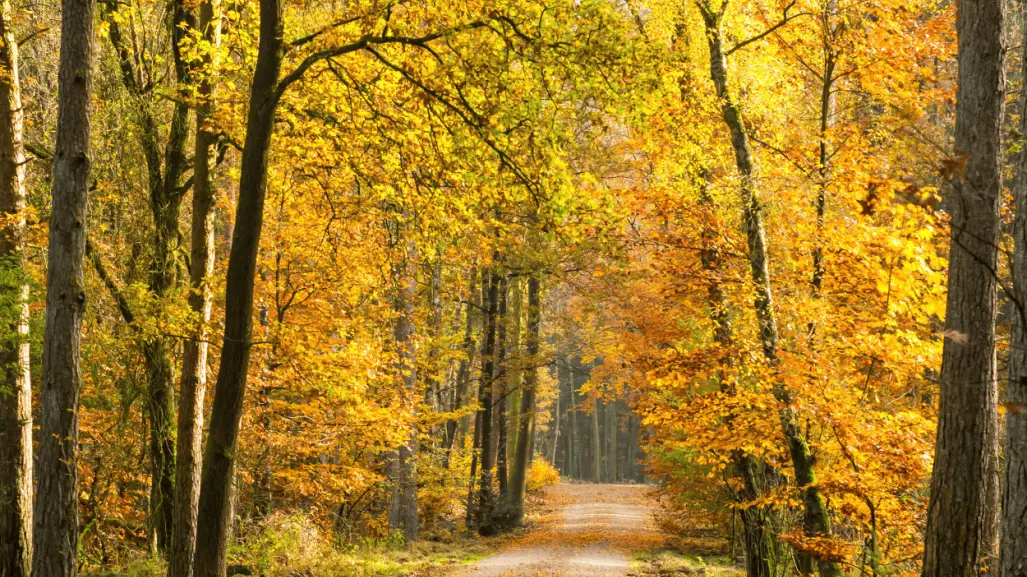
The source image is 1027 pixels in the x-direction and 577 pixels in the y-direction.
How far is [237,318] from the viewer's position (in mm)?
6535

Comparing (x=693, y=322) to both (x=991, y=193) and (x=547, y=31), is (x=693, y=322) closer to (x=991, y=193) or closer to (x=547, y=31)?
(x=991, y=193)

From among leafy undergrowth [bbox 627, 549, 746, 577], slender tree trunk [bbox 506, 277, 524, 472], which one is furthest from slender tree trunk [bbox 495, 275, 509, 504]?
leafy undergrowth [bbox 627, 549, 746, 577]

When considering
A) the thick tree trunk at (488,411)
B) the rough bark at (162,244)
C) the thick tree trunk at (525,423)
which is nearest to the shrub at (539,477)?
the thick tree trunk at (525,423)

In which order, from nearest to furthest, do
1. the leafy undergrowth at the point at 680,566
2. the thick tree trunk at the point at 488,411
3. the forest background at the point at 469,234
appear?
the forest background at the point at 469,234
the leafy undergrowth at the point at 680,566
the thick tree trunk at the point at 488,411

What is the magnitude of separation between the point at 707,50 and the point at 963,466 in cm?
722

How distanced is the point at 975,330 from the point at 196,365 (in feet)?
27.3

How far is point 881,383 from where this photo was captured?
36.1 feet

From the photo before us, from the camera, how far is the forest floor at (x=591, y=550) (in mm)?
12945

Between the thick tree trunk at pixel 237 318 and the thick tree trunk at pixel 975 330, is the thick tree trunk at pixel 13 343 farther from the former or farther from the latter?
the thick tree trunk at pixel 975 330

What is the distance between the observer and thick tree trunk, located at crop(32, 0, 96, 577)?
23.2 feet

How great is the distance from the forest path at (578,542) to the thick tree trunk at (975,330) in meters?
7.29

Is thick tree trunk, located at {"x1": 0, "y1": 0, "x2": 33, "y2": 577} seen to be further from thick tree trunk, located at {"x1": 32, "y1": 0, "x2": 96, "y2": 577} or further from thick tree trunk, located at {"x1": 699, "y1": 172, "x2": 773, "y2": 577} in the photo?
thick tree trunk, located at {"x1": 699, "y1": 172, "x2": 773, "y2": 577}

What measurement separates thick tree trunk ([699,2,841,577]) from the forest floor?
144 inches

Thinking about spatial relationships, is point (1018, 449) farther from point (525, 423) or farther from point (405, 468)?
point (525, 423)
